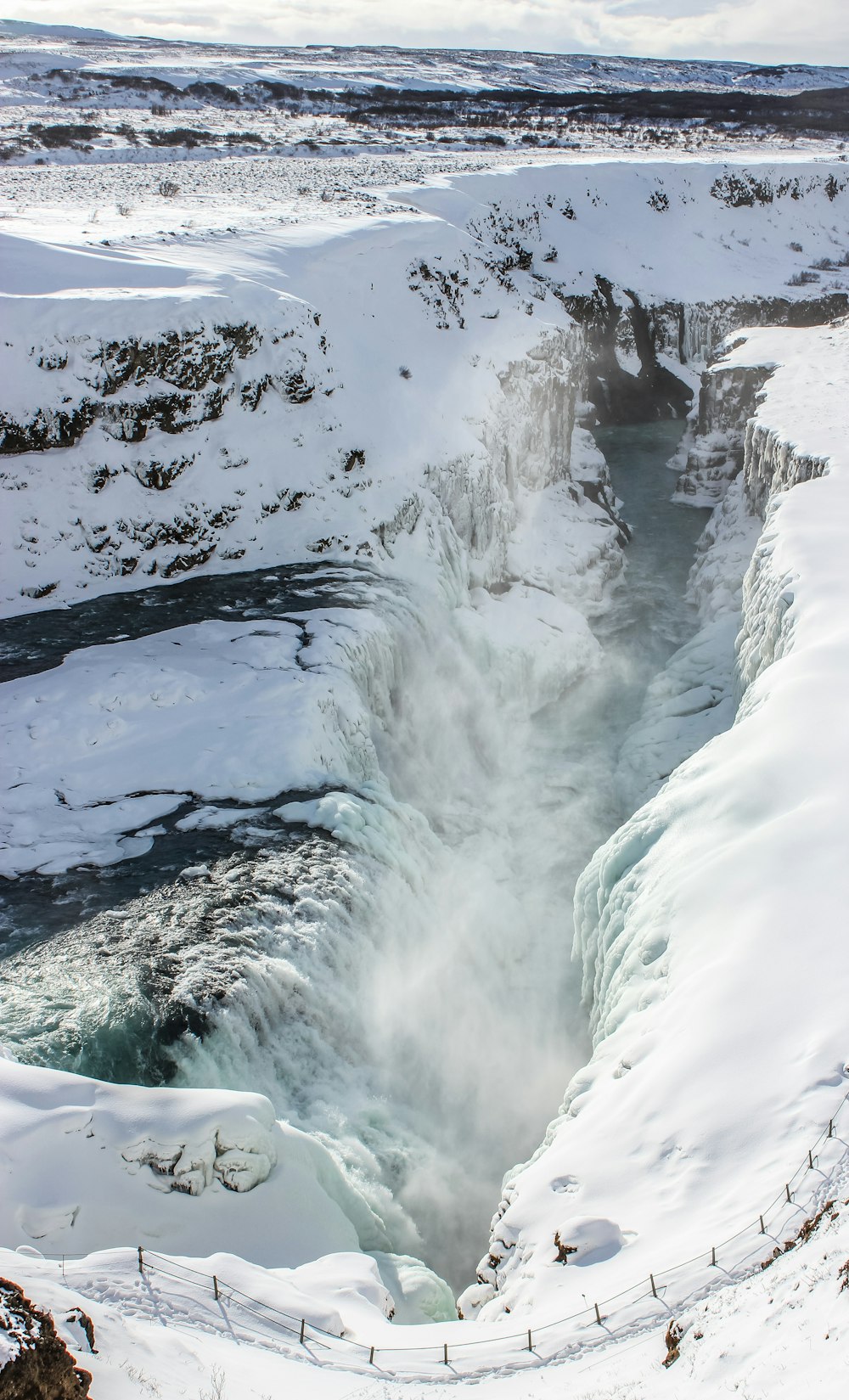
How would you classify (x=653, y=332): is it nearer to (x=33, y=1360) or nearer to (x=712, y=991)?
(x=712, y=991)

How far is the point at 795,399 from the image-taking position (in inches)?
1088

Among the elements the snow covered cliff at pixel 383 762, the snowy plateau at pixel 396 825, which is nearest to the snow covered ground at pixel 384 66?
the snowy plateau at pixel 396 825

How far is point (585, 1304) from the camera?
747cm

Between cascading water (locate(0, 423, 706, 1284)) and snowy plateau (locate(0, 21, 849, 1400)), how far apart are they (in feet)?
0.23

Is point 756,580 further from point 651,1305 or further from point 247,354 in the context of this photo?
point 651,1305

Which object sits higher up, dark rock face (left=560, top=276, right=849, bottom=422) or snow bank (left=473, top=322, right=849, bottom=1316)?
dark rock face (left=560, top=276, right=849, bottom=422)

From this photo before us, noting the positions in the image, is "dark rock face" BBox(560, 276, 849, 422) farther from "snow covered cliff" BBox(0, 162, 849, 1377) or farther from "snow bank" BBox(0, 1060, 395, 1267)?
"snow bank" BBox(0, 1060, 395, 1267)

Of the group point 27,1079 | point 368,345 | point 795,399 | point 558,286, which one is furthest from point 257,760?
point 558,286

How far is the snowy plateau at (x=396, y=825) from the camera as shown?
7.45m

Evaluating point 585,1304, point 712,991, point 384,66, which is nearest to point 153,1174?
point 585,1304

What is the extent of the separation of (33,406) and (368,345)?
966cm

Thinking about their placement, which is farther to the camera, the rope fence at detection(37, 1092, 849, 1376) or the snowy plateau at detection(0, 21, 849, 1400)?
the snowy plateau at detection(0, 21, 849, 1400)

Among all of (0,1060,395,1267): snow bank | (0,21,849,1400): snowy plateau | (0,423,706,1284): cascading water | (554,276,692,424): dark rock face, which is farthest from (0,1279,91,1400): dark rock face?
(554,276,692,424): dark rock face

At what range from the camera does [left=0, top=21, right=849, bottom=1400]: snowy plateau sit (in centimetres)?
745
